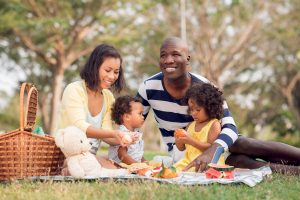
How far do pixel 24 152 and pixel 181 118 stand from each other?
1.87 meters

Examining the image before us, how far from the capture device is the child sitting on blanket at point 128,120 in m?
5.74

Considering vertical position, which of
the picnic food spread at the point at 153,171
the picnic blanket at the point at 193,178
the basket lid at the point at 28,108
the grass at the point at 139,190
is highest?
the basket lid at the point at 28,108

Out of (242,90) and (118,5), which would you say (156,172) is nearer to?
(118,5)

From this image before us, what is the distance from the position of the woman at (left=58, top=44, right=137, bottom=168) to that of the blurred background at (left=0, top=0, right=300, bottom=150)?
11055mm

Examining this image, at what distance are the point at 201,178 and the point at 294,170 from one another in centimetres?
109

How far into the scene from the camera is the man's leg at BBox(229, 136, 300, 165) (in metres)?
5.36

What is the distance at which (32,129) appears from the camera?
4.97 meters

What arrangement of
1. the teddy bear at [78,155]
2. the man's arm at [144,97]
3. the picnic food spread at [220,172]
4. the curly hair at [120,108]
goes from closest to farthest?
the picnic food spread at [220,172] → the teddy bear at [78,155] → the curly hair at [120,108] → the man's arm at [144,97]

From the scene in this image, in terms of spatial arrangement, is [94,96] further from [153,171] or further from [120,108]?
[153,171]

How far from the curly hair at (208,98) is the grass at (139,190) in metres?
1.17

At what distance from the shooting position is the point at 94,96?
5625 millimetres

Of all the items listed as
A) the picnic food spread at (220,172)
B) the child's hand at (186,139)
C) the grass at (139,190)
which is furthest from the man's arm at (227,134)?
the grass at (139,190)

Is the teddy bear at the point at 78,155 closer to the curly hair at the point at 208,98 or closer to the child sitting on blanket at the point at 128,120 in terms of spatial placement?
the child sitting on blanket at the point at 128,120

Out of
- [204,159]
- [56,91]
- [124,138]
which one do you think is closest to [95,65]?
[124,138]
